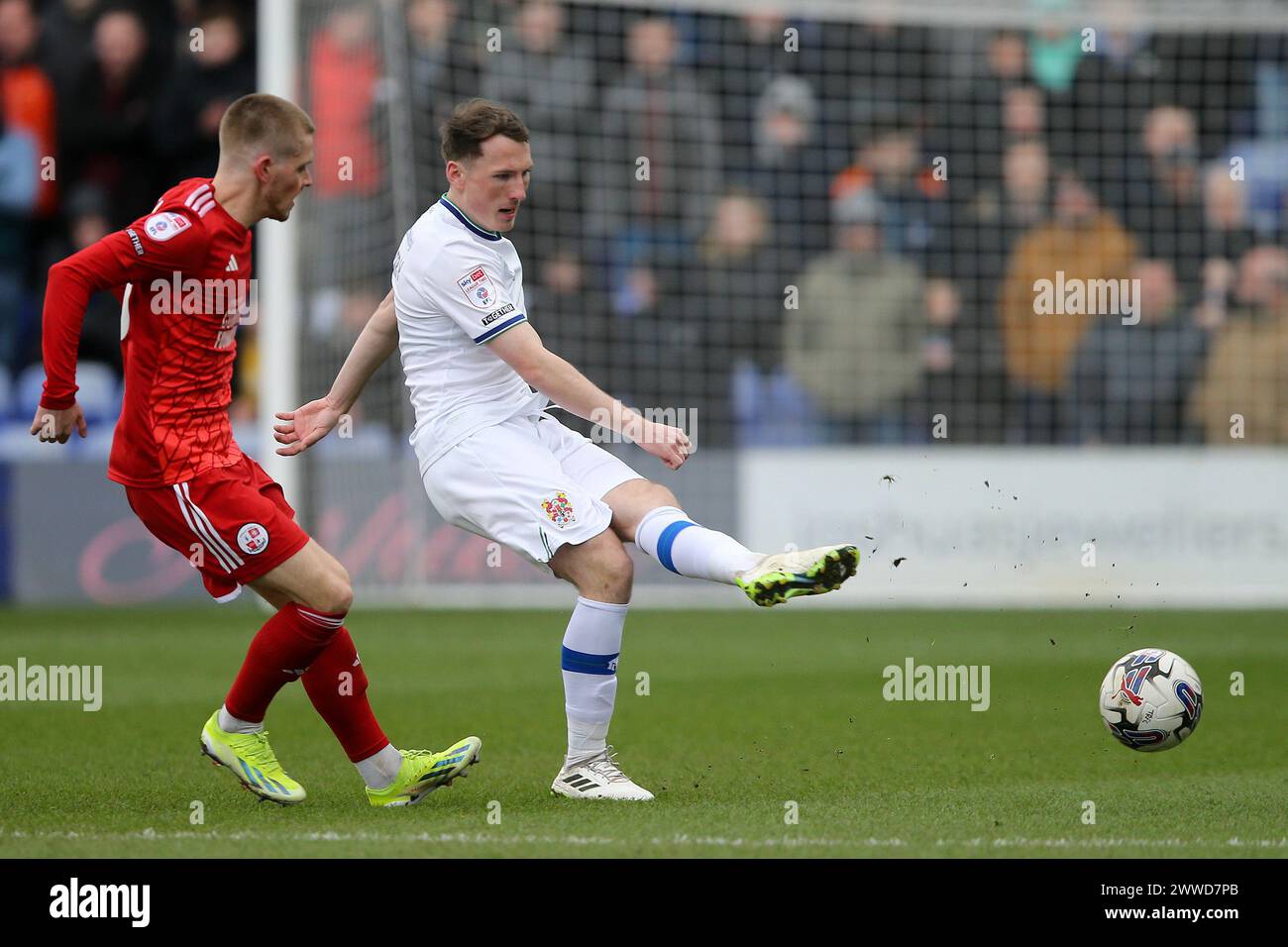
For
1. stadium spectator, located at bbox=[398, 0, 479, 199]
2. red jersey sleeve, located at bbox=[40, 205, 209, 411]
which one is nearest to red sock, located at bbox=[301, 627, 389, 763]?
red jersey sleeve, located at bbox=[40, 205, 209, 411]

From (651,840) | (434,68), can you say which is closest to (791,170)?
(434,68)

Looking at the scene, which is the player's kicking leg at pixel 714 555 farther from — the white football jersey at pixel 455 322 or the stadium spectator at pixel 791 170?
the stadium spectator at pixel 791 170

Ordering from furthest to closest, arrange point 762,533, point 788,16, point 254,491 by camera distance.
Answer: point 788,16 < point 762,533 < point 254,491

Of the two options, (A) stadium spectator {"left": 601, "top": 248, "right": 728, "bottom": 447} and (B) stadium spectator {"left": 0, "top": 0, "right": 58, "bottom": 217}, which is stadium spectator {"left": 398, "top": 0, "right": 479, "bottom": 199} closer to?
(A) stadium spectator {"left": 601, "top": 248, "right": 728, "bottom": 447}

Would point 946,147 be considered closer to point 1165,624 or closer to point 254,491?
point 1165,624

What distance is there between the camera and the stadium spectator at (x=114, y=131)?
14867mm

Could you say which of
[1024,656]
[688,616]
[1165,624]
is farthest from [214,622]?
[1165,624]

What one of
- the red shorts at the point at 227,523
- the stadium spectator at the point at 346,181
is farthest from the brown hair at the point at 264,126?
the stadium spectator at the point at 346,181

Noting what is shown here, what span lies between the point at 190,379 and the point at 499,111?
124 cm

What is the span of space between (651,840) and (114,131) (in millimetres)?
11659

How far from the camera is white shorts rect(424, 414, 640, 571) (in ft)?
18.3

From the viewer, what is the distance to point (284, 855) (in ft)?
14.9

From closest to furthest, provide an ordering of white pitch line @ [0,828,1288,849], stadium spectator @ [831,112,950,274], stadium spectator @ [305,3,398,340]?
1. white pitch line @ [0,828,1288,849]
2. stadium spectator @ [305,3,398,340]
3. stadium spectator @ [831,112,950,274]

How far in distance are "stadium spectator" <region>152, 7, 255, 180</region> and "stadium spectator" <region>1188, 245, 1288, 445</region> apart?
805 centimetres
